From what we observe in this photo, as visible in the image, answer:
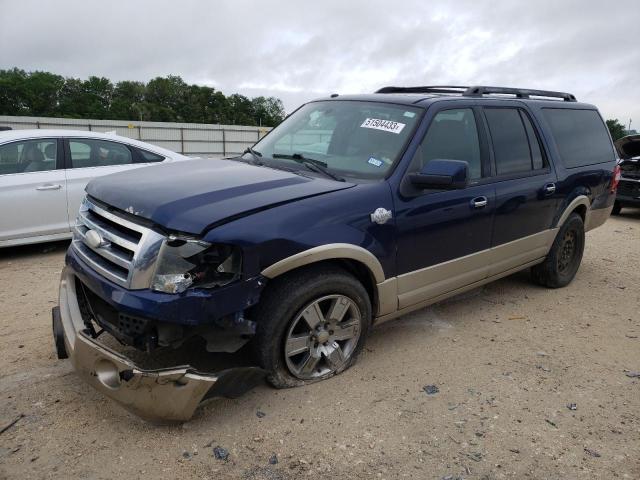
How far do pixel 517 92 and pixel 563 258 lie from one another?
1.82 m

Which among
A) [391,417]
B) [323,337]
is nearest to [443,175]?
[323,337]

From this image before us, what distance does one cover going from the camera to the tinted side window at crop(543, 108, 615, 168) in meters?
5.02

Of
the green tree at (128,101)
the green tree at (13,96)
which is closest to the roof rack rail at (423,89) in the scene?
the green tree at (128,101)

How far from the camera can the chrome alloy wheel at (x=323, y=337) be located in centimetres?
310

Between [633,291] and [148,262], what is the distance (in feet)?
17.1

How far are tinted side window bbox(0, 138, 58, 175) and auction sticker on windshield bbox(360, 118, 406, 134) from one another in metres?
4.11

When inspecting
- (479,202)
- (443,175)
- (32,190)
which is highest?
(443,175)

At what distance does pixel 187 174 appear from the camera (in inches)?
134

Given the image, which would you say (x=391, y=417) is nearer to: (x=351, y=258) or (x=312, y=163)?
(x=351, y=258)

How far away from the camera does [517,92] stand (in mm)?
4922

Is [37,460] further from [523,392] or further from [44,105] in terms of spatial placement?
[44,105]

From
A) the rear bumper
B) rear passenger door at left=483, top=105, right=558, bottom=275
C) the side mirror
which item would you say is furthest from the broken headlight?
the rear bumper

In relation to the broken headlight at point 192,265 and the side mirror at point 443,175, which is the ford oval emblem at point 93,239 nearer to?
the broken headlight at point 192,265

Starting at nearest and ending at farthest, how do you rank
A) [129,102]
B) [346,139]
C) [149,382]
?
[149,382]
[346,139]
[129,102]
